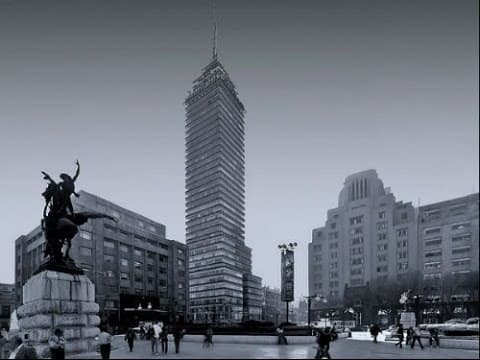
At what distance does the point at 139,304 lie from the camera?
111625mm

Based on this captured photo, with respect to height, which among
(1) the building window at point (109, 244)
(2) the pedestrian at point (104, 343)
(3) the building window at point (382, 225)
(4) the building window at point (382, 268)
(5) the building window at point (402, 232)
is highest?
(3) the building window at point (382, 225)

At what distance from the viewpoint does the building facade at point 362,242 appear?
13662 cm

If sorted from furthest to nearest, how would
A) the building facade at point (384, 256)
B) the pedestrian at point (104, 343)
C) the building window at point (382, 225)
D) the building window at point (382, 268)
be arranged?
the building window at point (382, 225) → the building window at point (382, 268) → the building facade at point (384, 256) → the pedestrian at point (104, 343)

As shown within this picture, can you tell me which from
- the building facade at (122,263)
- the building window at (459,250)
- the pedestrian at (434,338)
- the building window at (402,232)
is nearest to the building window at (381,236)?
the building window at (402,232)

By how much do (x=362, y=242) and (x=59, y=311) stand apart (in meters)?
133

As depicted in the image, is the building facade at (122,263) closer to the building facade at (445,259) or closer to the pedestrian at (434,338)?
the building facade at (445,259)

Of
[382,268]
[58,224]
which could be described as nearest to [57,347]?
[58,224]

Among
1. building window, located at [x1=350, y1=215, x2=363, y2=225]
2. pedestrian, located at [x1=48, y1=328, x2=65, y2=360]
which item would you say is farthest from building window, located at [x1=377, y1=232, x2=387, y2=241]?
pedestrian, located at [x1=48, y1=328, x2=65, y2=360]

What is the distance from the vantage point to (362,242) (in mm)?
148250

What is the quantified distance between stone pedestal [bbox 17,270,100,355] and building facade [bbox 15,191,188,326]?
72.2 meters

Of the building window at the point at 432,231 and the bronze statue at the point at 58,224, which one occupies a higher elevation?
the bronze statue at the point at 58,224

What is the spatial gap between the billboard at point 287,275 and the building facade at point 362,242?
3264 inches

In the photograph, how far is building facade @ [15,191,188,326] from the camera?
108875 mm

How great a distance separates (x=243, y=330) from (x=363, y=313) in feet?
282
